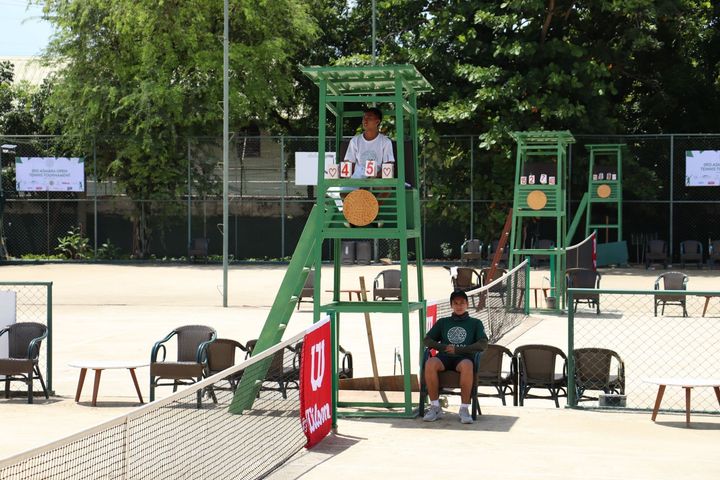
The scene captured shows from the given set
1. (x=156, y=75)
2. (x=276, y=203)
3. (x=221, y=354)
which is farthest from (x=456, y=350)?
(x=276, y=203)

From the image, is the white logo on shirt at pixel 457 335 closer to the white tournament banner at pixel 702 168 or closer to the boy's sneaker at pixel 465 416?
the boy's sneaker at pixel 465 416

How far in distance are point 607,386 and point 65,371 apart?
7992mm

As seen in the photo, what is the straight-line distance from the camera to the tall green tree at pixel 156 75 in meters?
39.7

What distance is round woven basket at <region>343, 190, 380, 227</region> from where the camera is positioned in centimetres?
1302

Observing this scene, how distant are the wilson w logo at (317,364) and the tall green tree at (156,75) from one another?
2882 cm

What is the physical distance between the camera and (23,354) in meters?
15.1

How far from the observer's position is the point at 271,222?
42594mm

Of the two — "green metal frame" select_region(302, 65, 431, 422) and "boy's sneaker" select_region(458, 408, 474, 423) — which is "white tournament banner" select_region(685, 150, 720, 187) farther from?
"boy's sneaker" select_region(458, 408, 474, 423)

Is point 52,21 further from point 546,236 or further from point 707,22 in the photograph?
point 707,22

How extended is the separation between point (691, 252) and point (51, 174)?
72.4 ft

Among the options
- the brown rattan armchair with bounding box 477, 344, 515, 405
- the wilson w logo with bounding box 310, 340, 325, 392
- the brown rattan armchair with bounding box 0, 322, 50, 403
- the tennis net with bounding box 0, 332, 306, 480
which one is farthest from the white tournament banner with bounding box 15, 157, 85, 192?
the wilson w logo with bounding box 310, 340, 325, 392

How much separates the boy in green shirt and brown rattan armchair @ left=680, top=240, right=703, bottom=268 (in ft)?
84.7

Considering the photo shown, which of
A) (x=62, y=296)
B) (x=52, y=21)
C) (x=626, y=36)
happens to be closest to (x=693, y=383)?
(x=62, y=296)

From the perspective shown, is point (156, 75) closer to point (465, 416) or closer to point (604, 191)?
point (604, 191)
